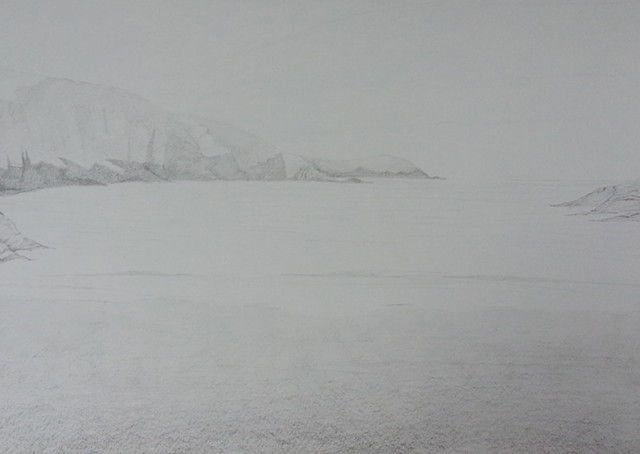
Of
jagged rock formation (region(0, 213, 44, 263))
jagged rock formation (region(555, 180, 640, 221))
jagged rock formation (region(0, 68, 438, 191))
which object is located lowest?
jagged rock formation (region(0, 213, 44, 263))

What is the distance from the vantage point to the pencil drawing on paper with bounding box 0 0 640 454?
196cm

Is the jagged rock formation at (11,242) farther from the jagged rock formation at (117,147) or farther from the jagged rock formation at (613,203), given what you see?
the jagged rock formation at (613,203)

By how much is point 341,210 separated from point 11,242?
123cm

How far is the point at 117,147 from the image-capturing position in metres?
2.03

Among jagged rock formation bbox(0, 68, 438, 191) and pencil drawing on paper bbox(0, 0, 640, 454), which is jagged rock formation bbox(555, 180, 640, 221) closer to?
pencil drawing on paper bbox(0, 0, 640, 454)

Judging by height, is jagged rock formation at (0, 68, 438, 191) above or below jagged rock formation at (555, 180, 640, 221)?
above

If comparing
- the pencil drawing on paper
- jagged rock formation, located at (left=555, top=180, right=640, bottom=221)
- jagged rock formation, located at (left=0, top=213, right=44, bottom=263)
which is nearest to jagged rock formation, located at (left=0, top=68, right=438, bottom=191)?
the pencil drawing on paper

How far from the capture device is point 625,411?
1976 millimetres

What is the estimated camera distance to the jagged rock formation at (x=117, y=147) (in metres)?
2.00

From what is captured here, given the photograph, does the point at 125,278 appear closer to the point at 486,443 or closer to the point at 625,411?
the point at 486,443

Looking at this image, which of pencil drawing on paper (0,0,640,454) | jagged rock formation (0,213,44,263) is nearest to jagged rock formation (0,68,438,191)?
pencil drawing on paper (0,0,640,454)

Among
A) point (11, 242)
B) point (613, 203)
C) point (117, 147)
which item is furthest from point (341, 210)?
point (11, 242)

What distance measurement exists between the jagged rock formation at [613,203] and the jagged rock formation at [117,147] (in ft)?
2.07

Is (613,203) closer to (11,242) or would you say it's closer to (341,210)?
(341,210)
